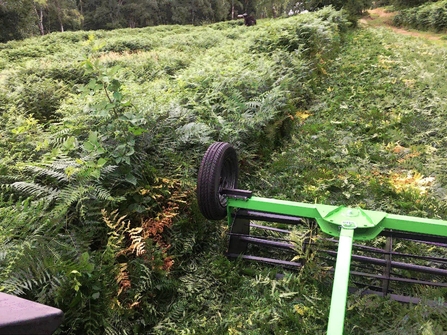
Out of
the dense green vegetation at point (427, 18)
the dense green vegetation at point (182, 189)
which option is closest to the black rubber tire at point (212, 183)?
the dense green vegetation at point (182, 189)

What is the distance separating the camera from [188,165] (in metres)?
3.73

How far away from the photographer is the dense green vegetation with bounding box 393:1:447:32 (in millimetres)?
20719

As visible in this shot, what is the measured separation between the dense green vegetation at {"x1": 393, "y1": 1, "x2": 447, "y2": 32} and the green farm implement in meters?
23.2

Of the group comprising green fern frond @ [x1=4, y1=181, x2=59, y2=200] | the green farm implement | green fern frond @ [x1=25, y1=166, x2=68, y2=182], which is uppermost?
green fern frond @ [x1=25, y1=166, x2=68, y2=182]

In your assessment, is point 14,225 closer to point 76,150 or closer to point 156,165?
point 76,150

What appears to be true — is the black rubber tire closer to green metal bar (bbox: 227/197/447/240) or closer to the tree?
green metal bar (bbox: 227/197/447/240)

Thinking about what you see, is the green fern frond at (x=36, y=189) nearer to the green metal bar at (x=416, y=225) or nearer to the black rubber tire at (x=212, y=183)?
the black rubber tire at (x=212, y=183)

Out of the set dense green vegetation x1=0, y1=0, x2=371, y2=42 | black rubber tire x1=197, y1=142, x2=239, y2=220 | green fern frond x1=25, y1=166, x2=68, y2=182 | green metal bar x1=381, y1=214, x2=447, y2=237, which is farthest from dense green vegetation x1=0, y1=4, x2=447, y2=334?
dense green vegetation x1=0, y1=0, x2=371, y2=42

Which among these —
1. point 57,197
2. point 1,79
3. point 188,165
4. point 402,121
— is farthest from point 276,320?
point 1,79

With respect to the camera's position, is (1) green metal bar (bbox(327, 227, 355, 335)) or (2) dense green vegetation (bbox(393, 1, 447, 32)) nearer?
(1) green metal bar (bbox(327, 227, 355, 335))

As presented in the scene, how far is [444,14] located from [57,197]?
82.2ft

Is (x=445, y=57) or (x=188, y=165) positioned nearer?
(x=188, y=165)

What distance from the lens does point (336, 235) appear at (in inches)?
100

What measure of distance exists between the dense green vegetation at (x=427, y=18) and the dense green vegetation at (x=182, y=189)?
18.5 metres
